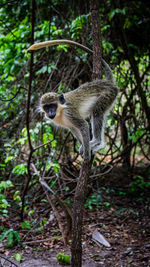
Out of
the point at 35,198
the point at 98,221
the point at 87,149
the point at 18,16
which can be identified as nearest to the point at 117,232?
the point at 98,221

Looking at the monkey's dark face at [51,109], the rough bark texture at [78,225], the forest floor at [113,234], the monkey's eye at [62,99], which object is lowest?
the forest floor at [113,234]

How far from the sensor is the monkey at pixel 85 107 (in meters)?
4.36

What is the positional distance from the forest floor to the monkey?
1.98 m

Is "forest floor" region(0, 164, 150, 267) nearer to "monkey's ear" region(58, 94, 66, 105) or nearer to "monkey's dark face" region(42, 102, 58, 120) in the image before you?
"monkey's dark face" region(42, 102, 58, 120)

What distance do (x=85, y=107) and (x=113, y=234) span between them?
9.83 ft

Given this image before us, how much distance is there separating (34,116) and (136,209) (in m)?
3.58

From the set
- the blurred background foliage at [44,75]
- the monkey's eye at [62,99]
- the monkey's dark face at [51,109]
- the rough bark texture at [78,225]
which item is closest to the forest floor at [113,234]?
the blurred background foliage at [44,75]

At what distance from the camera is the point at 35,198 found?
22.2ft

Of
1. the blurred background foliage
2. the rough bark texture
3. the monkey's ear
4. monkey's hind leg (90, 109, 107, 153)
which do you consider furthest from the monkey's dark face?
the rough bark texture

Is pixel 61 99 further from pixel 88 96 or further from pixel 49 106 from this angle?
pixel 88 96

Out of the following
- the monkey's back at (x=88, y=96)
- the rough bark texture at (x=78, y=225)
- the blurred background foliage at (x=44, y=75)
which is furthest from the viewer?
the blurred background foliage at (x=44, y=75)

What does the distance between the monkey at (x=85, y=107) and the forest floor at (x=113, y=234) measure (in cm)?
198

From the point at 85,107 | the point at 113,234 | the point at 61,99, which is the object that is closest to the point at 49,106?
the point at 61,99

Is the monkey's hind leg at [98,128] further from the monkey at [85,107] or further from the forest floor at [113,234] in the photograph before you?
the forest floor at [113,234]
